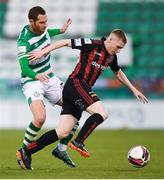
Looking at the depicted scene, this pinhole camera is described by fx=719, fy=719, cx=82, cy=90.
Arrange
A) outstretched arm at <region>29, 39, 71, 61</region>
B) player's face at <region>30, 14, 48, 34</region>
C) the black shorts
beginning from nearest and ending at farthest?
outstretched arm at <region>29, 39, 71, 61</region> → the black shorts → player's face at <region>30, 14, 48, 34</region>

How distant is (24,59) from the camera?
379 inches

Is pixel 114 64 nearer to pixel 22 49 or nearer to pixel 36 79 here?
pixel 36 79

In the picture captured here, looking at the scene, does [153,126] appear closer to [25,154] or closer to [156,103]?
[156,103]

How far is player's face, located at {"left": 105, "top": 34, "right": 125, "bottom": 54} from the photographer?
9406 mm

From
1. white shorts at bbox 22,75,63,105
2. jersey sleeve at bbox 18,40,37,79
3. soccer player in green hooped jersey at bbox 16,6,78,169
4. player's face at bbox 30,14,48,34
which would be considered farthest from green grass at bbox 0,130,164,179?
player's face at bbox 30,14,48,34

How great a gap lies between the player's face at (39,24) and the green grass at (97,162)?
1.89 metres

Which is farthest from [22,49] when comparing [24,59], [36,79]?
[36,79]

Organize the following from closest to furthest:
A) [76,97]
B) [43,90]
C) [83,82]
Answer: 1. [76,97]
2. [83,82]
3. [43,90]

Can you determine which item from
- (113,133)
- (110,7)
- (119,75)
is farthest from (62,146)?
(110,7)

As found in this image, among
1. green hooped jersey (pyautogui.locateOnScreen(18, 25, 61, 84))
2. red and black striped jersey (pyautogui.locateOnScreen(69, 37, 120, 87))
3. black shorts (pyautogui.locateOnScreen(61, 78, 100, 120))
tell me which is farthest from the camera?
green hooped jersey (pyautogui.locateOnScreen(18, 25, 61, 84))

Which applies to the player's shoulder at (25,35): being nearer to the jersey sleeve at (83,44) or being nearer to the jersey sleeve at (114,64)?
the jersey sleeve at (83,44)

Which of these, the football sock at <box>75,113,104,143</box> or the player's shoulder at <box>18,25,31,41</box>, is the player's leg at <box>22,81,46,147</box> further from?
the football sock at <box>75,113,104,143</box>

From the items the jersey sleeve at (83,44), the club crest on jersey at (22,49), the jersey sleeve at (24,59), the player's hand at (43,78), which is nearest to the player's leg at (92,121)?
the player's hand at (43,78)

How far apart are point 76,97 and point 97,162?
1675 mm
